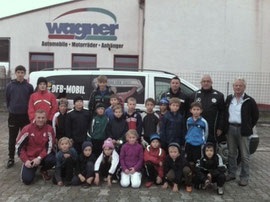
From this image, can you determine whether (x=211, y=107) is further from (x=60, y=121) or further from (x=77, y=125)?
(x=60, y=121)

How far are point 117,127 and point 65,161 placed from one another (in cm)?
110

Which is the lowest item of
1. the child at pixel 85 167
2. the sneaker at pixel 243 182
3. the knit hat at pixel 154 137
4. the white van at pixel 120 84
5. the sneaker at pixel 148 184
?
the sneaker at pixel 148 184

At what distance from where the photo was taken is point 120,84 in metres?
7.55

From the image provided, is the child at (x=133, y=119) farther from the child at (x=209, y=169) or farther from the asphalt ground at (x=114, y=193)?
the child at (x=209, y=169)

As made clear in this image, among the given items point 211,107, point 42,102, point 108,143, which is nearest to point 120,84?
point 42,102

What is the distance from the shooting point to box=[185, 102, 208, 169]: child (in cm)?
580

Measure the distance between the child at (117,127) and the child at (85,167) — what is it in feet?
1.54

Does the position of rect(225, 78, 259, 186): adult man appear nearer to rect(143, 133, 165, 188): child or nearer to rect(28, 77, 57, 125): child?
rect(143, 133, 165, 188): child

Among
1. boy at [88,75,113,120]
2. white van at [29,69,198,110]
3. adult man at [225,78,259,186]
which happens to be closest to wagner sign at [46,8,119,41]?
white van at [29,69,198,110]

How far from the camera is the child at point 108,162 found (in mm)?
5758

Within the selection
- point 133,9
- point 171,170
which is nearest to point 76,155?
point 171,170

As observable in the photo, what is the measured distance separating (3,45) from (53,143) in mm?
17165

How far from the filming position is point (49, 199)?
4973mm

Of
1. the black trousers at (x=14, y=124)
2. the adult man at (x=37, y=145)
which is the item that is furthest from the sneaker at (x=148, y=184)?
the black trousers at (x=14, y=124)
